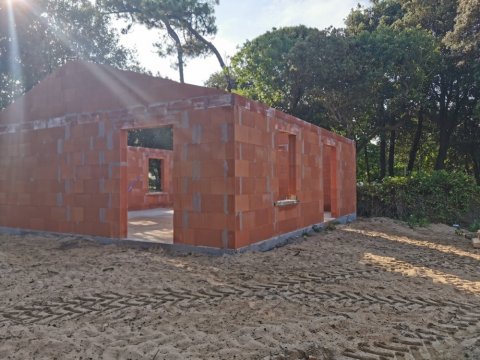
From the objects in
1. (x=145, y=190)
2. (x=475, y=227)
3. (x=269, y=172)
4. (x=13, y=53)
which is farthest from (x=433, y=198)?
(x=13, y=53)

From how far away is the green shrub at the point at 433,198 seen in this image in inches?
508

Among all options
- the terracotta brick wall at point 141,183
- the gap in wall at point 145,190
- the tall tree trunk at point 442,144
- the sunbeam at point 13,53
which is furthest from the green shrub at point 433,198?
the sunbeam at point 13,53

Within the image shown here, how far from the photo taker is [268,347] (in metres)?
3.14

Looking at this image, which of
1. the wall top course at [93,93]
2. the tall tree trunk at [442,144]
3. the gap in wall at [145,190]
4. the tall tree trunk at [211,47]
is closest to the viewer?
the wall top course at [93,93]

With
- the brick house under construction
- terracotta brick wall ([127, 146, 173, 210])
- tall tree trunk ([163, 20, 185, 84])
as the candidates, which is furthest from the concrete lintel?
tall tree trunk ([163, 20, 185, 84])

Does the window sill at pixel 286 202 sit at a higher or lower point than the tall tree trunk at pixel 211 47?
lower

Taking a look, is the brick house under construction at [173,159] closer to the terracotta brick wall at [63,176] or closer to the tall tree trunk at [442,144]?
the terracotta brick wall at [63,176]

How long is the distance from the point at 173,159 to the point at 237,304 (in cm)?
344

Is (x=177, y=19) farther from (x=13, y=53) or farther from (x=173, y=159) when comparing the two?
(x=173, y=159)

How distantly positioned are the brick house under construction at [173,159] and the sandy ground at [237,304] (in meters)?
0.75

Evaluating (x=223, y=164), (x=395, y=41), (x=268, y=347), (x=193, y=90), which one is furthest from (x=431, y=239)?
(x=395, y=41)

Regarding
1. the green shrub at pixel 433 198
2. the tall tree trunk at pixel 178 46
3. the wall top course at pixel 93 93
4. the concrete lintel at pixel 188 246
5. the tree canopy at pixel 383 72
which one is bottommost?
the concrete lintel at pixel 188 246

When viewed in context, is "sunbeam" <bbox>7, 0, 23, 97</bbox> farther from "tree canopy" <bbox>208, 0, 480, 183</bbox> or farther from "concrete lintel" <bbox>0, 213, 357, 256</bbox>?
"concrete lintel" <bbox>0, 213, 357, 256</bbox>

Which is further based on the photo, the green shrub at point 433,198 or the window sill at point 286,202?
the green shrub at point 433,198
